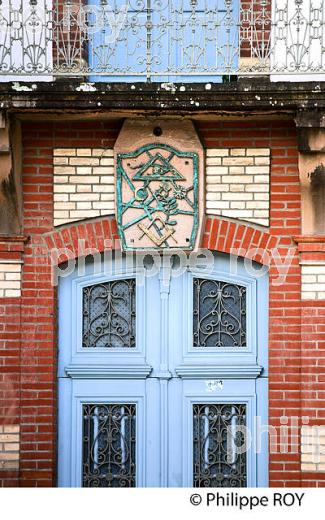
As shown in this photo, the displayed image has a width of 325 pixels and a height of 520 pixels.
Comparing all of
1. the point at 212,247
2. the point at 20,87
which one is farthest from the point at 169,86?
the point at 212,247

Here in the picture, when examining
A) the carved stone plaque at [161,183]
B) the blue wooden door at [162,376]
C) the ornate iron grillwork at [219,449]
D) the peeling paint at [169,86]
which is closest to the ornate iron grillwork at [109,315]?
the blue wooden door at [162,376]

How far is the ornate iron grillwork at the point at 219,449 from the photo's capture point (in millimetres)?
9781

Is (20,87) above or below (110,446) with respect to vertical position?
above

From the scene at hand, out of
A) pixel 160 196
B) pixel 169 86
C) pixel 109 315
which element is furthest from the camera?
pixel 109 315

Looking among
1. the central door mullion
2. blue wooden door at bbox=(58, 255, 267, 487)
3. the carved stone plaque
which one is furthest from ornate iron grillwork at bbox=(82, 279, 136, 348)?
the carved stone plaque

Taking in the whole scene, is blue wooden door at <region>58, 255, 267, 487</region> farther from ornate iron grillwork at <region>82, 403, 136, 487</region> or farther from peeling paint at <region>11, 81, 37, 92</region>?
peeling paint at <region>11, 81, 37, 92</region>

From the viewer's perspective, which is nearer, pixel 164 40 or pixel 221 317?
pixel 221 317

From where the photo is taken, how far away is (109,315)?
993 cm

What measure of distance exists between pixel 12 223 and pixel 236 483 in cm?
272

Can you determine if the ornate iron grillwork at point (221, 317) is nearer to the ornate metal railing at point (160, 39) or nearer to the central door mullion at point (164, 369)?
the central door mullion at point (164, 369)

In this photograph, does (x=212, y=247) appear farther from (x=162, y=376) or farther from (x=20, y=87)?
(x=20, y=87)

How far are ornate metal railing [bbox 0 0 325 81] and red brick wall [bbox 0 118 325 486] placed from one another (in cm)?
49

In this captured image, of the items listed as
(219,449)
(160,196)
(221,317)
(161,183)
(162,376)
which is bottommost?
(219,449)

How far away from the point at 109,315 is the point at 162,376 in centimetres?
65
